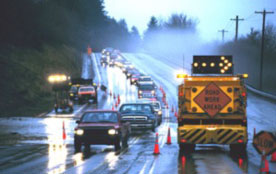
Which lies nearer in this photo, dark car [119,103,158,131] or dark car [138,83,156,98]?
dark car [119,103,158,131]

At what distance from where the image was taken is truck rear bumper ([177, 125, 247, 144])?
59.0 feet

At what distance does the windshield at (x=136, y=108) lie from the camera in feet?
95.0

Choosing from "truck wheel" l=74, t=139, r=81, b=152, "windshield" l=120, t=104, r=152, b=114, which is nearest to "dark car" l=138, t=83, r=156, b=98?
"windshield" l=120, t=104, r=152, b=114

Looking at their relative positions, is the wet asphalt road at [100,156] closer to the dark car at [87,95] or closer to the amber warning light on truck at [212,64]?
the amber warning light on truck at [212,64]

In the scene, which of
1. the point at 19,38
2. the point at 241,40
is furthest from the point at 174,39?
the point at 19,38

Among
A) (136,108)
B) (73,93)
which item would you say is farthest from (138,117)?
(73,93)

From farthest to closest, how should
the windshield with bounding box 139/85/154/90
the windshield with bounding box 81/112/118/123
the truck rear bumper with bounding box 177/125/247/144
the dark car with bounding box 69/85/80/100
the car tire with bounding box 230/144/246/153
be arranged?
the windshield with bounding box 139/85/154/90 → the dark car with bounding box 69/85/80/100 → the windshield with bounding box 81/112/118/123 → the car tire with bounding box 230/144/246/153 → the truck rear bumper with bounding box 177/125/247/144

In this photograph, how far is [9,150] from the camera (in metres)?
20.2

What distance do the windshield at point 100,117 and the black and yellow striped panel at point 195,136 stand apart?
3.25 metres

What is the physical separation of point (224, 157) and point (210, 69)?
5.05 m

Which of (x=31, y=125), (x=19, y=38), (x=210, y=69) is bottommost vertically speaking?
(x=31, y=125)

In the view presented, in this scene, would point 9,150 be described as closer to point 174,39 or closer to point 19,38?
point 19,38

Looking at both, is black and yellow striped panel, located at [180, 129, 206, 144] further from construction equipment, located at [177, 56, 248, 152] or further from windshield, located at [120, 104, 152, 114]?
windshield, located at [120, 104, 152, 114]

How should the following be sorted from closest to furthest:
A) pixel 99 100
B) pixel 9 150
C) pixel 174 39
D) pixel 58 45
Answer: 1. pixel 9 150
2. pixel 99 100
3. pixel 58 45
4. pixel 174 39
